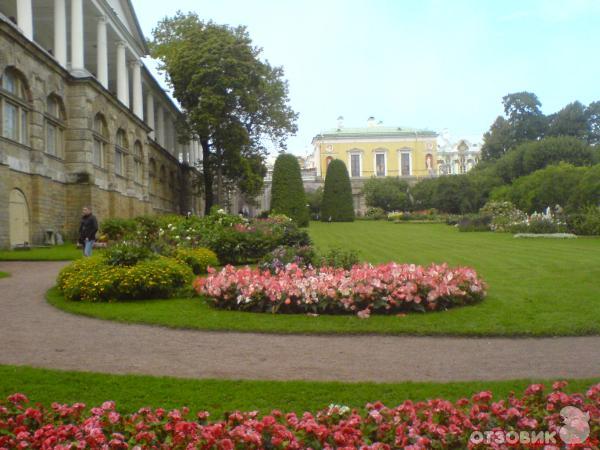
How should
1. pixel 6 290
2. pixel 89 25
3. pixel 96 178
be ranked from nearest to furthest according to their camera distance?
pixel 6 290, pixel 96 178, pixel 89 25

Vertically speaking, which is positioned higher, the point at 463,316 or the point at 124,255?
the point at 124,255

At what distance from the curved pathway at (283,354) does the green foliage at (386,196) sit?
5744 centimetres

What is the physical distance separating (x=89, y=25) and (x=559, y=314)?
1130 inches

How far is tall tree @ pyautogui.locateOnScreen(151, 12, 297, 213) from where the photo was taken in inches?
1500

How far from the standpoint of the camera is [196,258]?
15.0 m

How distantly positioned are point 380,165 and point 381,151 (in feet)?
6.23

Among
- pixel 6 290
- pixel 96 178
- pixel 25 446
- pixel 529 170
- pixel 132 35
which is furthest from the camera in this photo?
pixel 529 170

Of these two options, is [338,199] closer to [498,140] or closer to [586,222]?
[586,222]

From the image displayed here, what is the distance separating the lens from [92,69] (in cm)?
3762

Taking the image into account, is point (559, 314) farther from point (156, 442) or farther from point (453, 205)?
point (453, 205)

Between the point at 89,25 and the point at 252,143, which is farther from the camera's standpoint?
the point at 252,143

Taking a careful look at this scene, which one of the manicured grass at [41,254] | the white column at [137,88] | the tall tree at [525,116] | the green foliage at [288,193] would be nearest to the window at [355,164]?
the tall tree at [525,116]

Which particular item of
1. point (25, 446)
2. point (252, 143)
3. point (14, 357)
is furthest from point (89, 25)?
point (25, 446)

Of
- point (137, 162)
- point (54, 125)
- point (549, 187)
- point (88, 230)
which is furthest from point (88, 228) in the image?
point (549, 187)
